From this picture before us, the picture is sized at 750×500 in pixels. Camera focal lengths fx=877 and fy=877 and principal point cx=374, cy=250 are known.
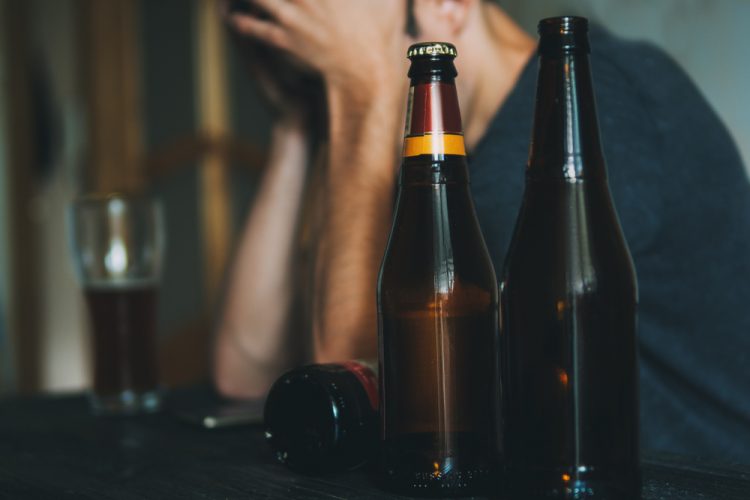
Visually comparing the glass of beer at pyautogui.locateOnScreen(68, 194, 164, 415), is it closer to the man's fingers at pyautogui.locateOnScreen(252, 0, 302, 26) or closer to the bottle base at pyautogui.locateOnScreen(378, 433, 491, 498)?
the man's fingers at pyautogui.locateOnScreen(252, 0, 302, 26)

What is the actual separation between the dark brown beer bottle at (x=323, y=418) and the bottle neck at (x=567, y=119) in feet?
0.75

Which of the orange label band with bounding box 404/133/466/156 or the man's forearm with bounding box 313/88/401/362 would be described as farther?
the man's forearm with bounding box 313/88/401/362

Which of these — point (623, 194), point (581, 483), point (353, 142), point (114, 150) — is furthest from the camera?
point (114, 150)

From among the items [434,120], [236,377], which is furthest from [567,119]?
[236,377]

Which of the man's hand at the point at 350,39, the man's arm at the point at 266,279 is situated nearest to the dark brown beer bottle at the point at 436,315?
the man's hand at the point at 350,39

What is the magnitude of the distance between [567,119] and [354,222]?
0.44 metres

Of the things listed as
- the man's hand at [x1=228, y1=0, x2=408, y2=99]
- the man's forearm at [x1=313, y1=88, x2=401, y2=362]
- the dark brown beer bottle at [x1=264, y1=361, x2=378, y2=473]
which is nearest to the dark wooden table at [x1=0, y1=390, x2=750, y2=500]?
the dark brown beer bottle at [x1=264, y1=361, x2=378, y2=473]

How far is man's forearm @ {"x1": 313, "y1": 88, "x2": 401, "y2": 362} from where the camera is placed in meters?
0.95

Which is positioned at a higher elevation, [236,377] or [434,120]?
[434,120]

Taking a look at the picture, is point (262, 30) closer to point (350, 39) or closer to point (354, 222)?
point (350, 39)

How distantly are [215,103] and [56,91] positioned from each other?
3.83 ft

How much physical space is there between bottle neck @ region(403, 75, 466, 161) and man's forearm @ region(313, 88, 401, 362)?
353mm

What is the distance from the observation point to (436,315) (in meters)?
0.62

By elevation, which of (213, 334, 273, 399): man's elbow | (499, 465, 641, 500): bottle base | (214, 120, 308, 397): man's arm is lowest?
(213, 334, 273, 399): man's elbow
